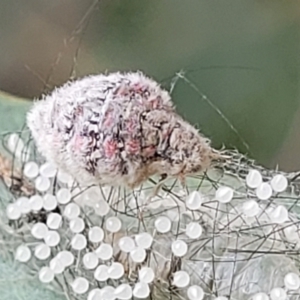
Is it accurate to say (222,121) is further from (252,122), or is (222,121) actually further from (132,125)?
(132,125)

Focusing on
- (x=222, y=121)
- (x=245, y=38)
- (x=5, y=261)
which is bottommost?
(x=5, y=261)

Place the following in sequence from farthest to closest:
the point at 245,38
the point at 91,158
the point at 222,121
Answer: the point at 245,38 → the point at 222,121 → the point at 91,158

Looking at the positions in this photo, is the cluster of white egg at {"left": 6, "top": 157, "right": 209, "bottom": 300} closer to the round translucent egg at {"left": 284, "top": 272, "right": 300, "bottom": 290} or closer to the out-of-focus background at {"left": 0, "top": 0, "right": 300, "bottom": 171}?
the round translucent egg at {"left": 284, "top": 272, "right": 300, "bottom": 290}

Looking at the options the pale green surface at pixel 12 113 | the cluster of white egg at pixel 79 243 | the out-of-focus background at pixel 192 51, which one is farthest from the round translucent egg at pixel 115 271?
the out-of-focus background at pixel 192 51

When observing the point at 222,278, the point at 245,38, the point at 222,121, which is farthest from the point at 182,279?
the point at 245,38

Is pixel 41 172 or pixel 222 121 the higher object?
pixel 222 121

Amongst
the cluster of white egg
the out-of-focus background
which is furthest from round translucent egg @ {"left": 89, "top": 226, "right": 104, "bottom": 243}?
the out-of-focus background
